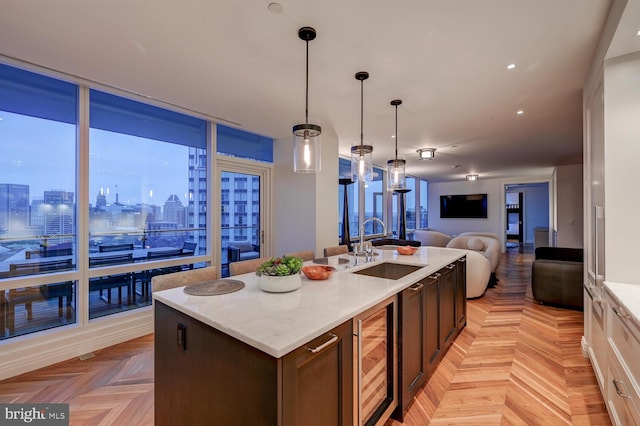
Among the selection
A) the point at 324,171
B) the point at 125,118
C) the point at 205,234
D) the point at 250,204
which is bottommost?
the point at 205,234

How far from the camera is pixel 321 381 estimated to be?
1249 mm

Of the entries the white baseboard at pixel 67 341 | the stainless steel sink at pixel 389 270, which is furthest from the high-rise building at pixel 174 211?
the stainless steel sink at pixel 389 270

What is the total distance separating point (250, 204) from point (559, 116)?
4.27m

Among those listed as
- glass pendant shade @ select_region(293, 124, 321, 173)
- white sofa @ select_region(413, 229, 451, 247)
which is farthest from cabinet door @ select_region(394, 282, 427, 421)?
white sofa @ select_region(413, 229, 451, 247)

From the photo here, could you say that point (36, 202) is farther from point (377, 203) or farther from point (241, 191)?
point (377, 203)

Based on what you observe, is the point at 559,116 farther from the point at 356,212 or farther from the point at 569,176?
the point at 569,176

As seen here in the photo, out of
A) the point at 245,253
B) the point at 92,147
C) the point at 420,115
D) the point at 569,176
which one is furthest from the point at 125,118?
the point at 569,176

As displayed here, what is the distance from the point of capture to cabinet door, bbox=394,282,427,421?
73.4 inches

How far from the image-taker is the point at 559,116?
3.60 meters

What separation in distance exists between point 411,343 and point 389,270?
90cm

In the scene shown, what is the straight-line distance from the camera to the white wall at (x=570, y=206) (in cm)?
661

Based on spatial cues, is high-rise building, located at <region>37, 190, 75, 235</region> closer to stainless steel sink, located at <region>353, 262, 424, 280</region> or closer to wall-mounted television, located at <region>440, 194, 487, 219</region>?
stainless steel sink, located at <region>353, 262, 424, 280</region>

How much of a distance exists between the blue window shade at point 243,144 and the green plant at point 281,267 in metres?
2.75

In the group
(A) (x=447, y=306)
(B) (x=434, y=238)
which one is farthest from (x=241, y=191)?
(B) (x=434, y=238)
